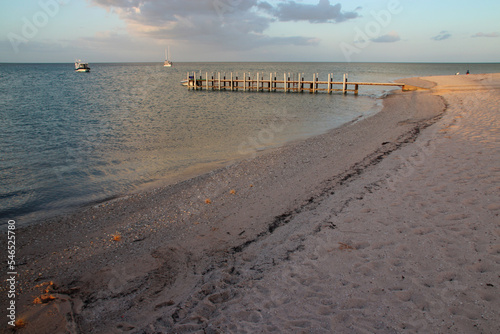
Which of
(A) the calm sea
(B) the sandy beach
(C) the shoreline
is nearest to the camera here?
(B) the sandy beach

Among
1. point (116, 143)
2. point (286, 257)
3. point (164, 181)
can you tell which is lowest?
point (164, 181)

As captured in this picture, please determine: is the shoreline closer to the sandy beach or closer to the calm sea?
the calm sea

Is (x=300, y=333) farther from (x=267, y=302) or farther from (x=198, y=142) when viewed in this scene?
(x=198, y=142)

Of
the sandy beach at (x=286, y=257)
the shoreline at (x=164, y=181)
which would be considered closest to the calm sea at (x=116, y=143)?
the shoreline at (x=164, y=181)

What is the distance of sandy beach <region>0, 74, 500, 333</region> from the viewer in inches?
126

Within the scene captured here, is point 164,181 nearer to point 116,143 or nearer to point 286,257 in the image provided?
point 286,257

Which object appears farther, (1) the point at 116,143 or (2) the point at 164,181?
(1) the point at 116,143

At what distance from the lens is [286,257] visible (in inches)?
173

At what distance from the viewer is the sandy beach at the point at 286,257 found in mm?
3209

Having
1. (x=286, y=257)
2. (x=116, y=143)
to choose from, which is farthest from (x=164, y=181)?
(x=116, y=143)

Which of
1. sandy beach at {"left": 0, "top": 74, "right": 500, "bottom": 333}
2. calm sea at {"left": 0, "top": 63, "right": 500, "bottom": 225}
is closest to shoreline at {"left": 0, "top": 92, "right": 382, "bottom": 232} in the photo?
calm sea at {"left": 0, "top": 63, "right": 500, "bottom": 225}

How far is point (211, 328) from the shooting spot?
3.18m

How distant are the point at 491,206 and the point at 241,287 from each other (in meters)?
4.37

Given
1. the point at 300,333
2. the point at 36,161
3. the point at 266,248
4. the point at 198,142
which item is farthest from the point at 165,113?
the point at 300,333
